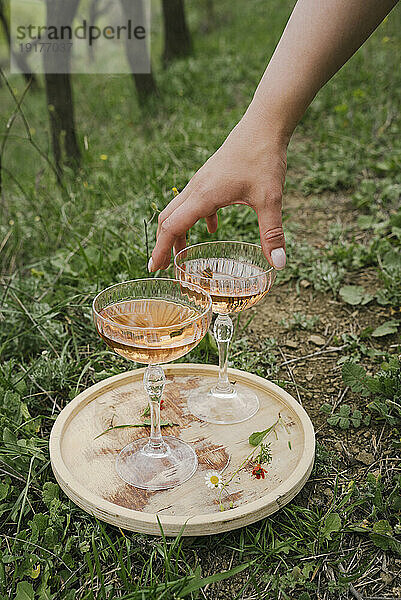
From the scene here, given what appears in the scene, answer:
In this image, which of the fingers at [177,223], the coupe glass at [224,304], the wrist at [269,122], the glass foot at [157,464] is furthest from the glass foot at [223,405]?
the wrist at [269,122]

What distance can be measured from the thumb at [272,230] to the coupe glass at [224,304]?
0.23 meters

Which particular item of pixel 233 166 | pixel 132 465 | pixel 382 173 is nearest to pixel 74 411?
pixel 132 465

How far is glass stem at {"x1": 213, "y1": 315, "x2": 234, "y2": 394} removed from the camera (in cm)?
221

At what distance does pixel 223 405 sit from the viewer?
89.2 inches

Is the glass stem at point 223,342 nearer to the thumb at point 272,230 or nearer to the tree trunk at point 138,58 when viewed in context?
the thumb at point 272,230

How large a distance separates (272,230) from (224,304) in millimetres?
366

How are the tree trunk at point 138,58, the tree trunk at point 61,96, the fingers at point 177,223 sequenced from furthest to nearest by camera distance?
the tree trunk at point 138,58
the tree trunk at point 61,96
the fingers at point 177,223

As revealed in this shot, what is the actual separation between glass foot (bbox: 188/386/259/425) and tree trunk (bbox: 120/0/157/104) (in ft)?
18.2

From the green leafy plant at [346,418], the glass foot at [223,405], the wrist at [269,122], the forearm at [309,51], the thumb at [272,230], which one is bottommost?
the green leafy plant at [346,418]

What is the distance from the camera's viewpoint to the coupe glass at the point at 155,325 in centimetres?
184

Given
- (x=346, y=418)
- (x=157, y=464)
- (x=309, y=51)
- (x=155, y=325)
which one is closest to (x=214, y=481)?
(x=157, y=464)

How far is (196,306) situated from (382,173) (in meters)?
3.08

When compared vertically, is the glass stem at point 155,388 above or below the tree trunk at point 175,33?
below

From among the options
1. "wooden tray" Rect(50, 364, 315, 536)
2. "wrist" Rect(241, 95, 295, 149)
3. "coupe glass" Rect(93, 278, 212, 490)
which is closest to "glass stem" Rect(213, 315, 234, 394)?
"wooden tray" Rect(50, 364, 315, 536)
